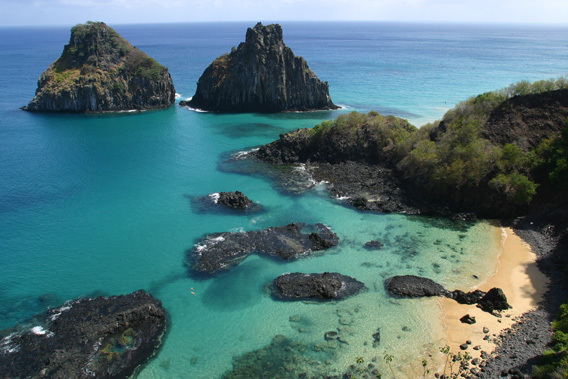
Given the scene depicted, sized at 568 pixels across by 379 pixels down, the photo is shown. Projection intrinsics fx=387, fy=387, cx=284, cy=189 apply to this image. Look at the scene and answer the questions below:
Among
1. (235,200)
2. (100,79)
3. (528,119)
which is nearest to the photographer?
(235,200)

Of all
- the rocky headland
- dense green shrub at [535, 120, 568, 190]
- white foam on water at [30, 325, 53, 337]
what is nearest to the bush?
the rocky headland

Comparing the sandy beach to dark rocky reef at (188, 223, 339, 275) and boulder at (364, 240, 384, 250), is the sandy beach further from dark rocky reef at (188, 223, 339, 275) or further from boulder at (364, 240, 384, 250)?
dark rocky reef at (188, 223, 339, 275)

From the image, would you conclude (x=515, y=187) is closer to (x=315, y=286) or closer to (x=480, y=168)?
(x=480, y=168)

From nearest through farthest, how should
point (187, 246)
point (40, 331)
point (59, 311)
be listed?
point (40, 331)
point (59, 311)
point (187, 246)

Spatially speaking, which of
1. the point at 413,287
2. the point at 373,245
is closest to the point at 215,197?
the point at 373,245

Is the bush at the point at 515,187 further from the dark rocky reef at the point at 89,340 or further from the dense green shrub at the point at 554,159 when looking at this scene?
the dark rocky reef at the point at 89,340

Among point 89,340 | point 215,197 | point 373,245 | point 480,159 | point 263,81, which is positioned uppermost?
point 263,81

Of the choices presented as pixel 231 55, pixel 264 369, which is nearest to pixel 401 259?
pixel 264 369
